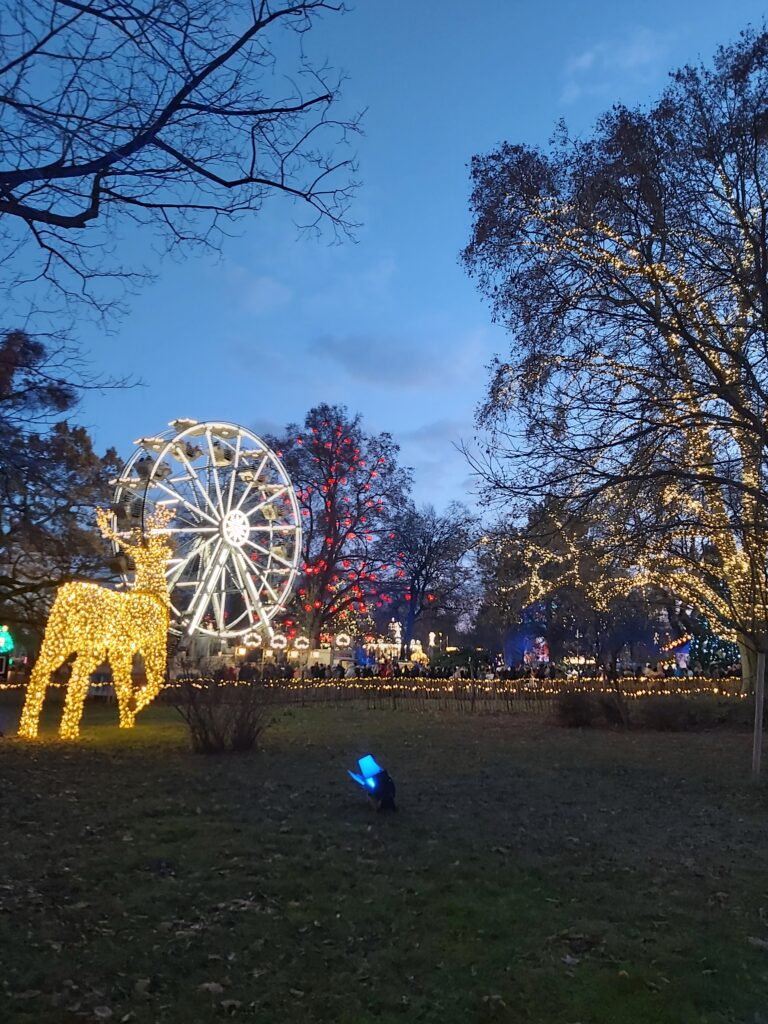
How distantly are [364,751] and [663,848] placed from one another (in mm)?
6653

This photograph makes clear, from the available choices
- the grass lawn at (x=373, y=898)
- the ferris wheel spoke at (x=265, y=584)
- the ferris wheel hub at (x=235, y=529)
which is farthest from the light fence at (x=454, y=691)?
the grass lawn at (x=373, y=898)

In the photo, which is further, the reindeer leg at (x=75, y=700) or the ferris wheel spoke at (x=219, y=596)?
the ferris wheel spoke at (x=219, y=596)

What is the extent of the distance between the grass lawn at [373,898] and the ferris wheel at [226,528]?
71.9ft

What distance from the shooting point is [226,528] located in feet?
110

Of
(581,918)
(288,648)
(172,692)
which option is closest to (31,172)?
(581,918)

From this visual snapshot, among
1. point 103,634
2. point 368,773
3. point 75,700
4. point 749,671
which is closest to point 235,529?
point 103,634

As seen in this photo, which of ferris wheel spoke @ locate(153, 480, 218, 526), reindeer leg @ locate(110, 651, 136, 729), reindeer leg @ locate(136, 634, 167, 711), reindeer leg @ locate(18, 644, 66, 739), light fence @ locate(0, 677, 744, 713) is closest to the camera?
reindeer leg @ locate(18, 644, 66, 739)

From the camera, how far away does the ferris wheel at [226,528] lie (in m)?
32.5

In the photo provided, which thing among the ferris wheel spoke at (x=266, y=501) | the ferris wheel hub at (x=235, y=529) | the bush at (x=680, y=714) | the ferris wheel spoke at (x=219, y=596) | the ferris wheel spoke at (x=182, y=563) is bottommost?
the bush at (x=680, y=714)

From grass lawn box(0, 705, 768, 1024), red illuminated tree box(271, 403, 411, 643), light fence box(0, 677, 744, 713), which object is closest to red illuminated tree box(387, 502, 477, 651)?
red illuminated tree box(271, 403, 411, 643)

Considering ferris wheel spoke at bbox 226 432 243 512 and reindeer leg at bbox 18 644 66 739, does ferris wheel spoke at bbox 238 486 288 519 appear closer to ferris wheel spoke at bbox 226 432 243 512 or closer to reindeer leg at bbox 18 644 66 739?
ferris wheel spoke at bbox 226 432 243 512

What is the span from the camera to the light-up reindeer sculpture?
14.1 metres

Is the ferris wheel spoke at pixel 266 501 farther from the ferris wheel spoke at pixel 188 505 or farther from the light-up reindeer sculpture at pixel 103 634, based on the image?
the light-up reindeer sculpture at pixel 103 634

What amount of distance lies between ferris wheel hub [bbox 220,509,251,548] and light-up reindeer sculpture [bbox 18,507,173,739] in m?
15.5
